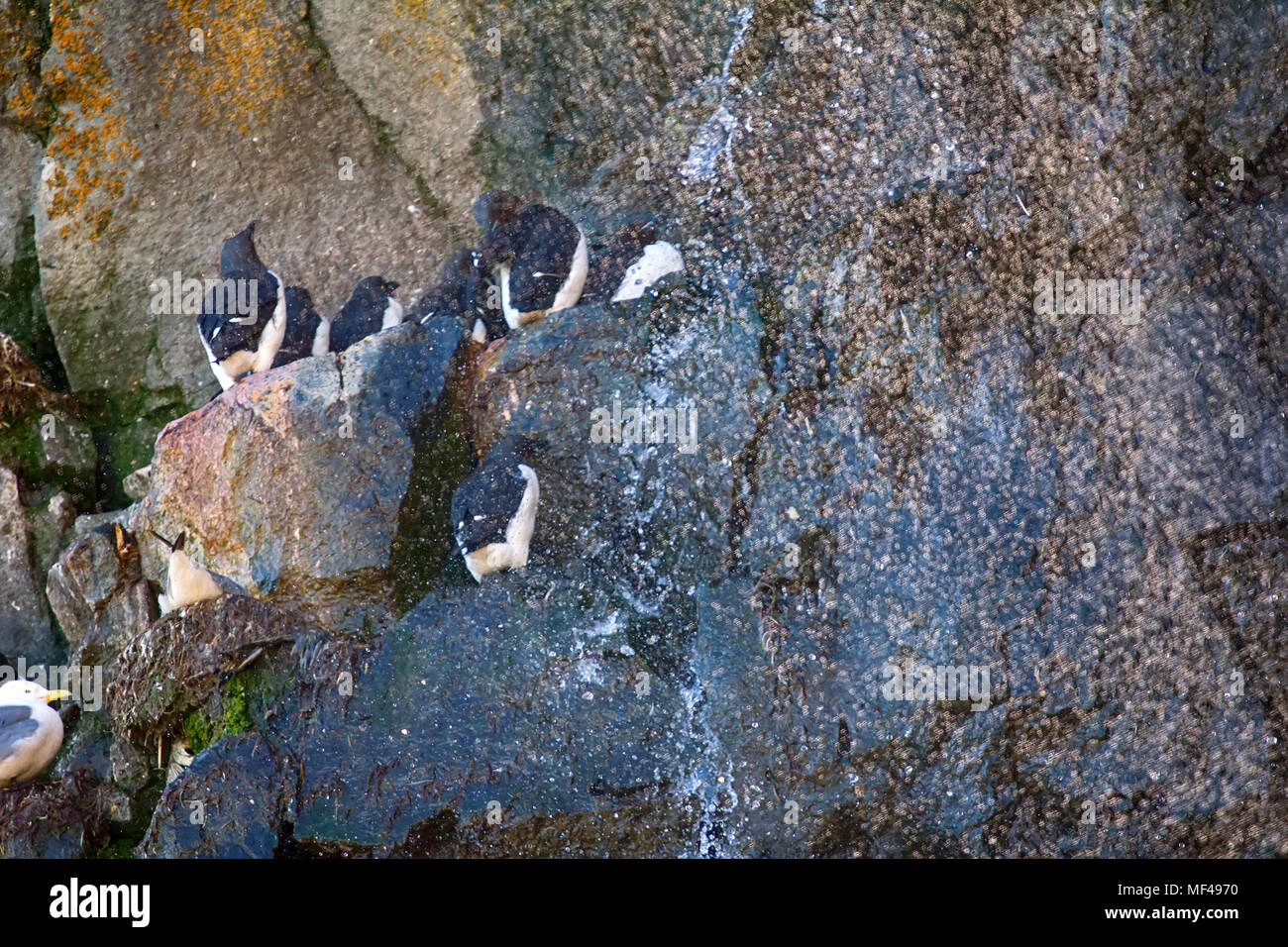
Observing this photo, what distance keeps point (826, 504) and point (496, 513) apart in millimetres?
1233

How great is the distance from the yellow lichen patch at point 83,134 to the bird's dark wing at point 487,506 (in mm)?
3146

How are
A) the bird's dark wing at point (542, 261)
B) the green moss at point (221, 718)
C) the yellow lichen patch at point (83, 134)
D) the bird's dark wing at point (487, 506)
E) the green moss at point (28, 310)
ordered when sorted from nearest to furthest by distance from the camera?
the bird's dark wing at point (487, 506)
the green moss at point (221, 718)
the bird's dark wing at point (542, 261)
the yellow lichen patch at point (83, 134)
the green moss at point (28, 310)

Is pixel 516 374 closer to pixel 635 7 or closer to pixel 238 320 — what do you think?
pixel 238 320

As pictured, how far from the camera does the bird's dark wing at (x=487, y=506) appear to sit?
4332 mm

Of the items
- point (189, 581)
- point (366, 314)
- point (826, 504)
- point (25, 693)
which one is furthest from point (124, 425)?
point (826, 504)

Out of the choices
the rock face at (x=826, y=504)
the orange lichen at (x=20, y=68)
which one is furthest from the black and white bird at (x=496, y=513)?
the orange lichen at (x=20, y=68)

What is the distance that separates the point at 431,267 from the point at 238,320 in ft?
3.42

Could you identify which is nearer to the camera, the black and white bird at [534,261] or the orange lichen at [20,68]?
the black and white bird at [534,261]

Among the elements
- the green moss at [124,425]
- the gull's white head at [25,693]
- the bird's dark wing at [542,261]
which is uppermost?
the bird's dark wing at [542,261]

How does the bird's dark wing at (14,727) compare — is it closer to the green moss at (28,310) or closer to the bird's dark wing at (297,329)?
the green moss at (28,310)

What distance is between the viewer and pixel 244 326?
17.6 feet

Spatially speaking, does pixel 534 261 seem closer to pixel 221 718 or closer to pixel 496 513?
pixel 496 513

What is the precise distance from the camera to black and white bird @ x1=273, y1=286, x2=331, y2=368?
550 cm

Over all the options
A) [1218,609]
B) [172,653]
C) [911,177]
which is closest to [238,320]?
[172,653]
